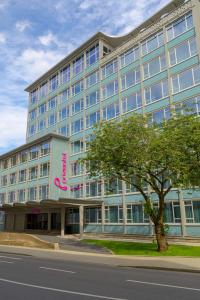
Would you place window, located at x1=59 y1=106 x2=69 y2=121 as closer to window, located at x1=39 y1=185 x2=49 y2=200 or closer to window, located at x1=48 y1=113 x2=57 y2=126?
window, located at x1=48 y1=113 x2=57 y2=126

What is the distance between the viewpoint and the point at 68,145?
152 ft

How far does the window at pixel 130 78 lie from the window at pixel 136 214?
1598 cm

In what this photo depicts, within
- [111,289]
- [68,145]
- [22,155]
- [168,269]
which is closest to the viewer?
[111,289]

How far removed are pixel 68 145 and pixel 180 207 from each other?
2221 centimetres

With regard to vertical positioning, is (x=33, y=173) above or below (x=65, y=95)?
below

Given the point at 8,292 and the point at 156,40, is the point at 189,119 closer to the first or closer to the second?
the point at 8,292

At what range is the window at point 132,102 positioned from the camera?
37.2 m

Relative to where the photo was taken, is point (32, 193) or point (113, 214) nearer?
point (113, 214)

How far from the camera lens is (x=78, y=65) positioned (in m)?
49.6

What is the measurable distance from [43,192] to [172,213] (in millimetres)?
20760

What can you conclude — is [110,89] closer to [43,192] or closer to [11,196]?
[43,192]

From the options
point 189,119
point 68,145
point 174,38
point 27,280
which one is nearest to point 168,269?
point 27,280

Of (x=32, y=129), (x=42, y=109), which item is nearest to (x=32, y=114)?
(x=32, y=129)

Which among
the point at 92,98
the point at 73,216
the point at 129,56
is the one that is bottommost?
the point at 73,216
